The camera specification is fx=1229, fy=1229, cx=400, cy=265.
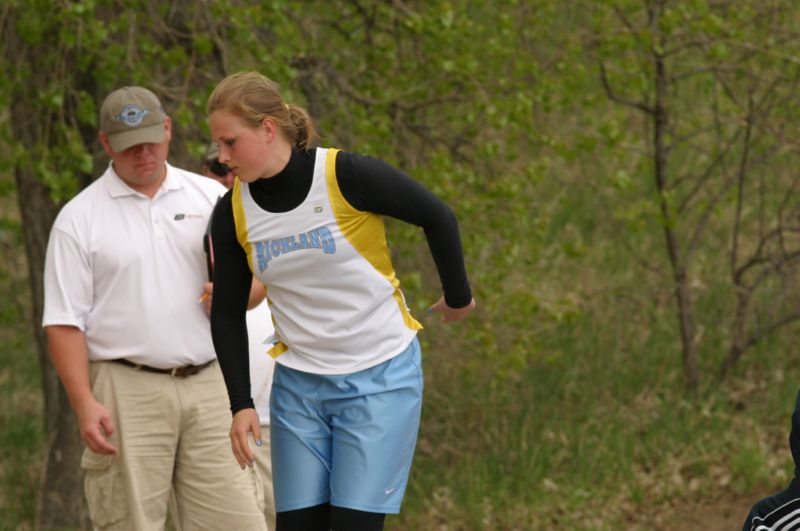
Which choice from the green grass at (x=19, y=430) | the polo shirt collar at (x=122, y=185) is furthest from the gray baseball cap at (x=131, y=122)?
the green grass at (x=19, y=430)

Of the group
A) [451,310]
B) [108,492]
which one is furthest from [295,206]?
[108,492]

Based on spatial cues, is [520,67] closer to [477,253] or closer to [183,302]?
[477,253]

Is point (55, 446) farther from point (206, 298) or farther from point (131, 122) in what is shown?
point (131, 122)

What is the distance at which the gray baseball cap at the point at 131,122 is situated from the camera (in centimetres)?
407

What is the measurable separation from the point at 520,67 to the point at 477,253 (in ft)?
3.47

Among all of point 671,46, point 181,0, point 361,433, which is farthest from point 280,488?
point 671,46

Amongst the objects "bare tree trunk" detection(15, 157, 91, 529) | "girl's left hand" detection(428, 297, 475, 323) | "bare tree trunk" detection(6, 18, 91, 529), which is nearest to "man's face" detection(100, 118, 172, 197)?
"girl's left hand" detection(428, 297, 475, 323)

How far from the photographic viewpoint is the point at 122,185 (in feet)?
13.6

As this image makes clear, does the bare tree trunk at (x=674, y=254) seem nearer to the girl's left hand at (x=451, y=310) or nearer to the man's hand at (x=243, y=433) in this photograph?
the girl's left hand at (x=451, y=310)

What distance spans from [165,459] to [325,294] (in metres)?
1.20

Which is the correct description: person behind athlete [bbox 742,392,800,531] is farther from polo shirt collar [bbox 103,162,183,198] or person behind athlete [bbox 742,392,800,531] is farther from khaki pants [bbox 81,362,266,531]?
polo shirt collar [bbox 103,162,183,198]

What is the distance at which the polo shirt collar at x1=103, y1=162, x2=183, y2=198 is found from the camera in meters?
4.14

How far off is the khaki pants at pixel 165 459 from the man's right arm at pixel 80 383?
4.0 inches

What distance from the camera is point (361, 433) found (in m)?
3.37
